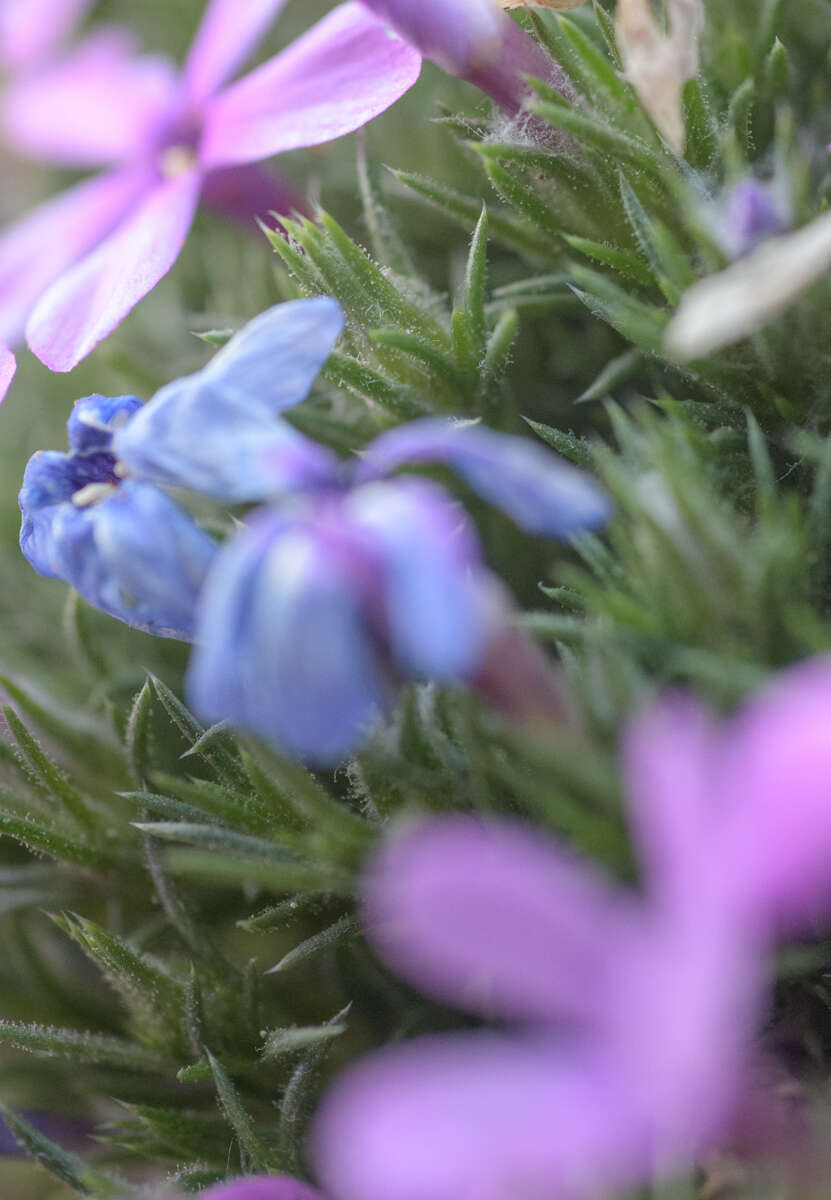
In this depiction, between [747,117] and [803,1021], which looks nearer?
[803,1021]

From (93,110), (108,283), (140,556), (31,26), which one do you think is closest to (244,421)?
(140,556)

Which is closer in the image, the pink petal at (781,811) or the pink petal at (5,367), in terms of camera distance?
the pink petal at (781,811)

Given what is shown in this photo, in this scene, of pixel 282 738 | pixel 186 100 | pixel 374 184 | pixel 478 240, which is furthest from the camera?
pixel 186 100

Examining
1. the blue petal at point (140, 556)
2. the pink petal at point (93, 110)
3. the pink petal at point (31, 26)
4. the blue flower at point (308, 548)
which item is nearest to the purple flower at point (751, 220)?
the blue flower at point (308, 548)

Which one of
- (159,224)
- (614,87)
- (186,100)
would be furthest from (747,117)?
(186,100)

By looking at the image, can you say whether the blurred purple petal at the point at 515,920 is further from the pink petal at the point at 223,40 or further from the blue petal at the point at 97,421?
the pink petal at the point at 223,40

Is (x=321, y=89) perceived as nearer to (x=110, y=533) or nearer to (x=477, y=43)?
(x=477, y=43)

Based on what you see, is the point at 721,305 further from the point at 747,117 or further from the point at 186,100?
the point at 186,100
